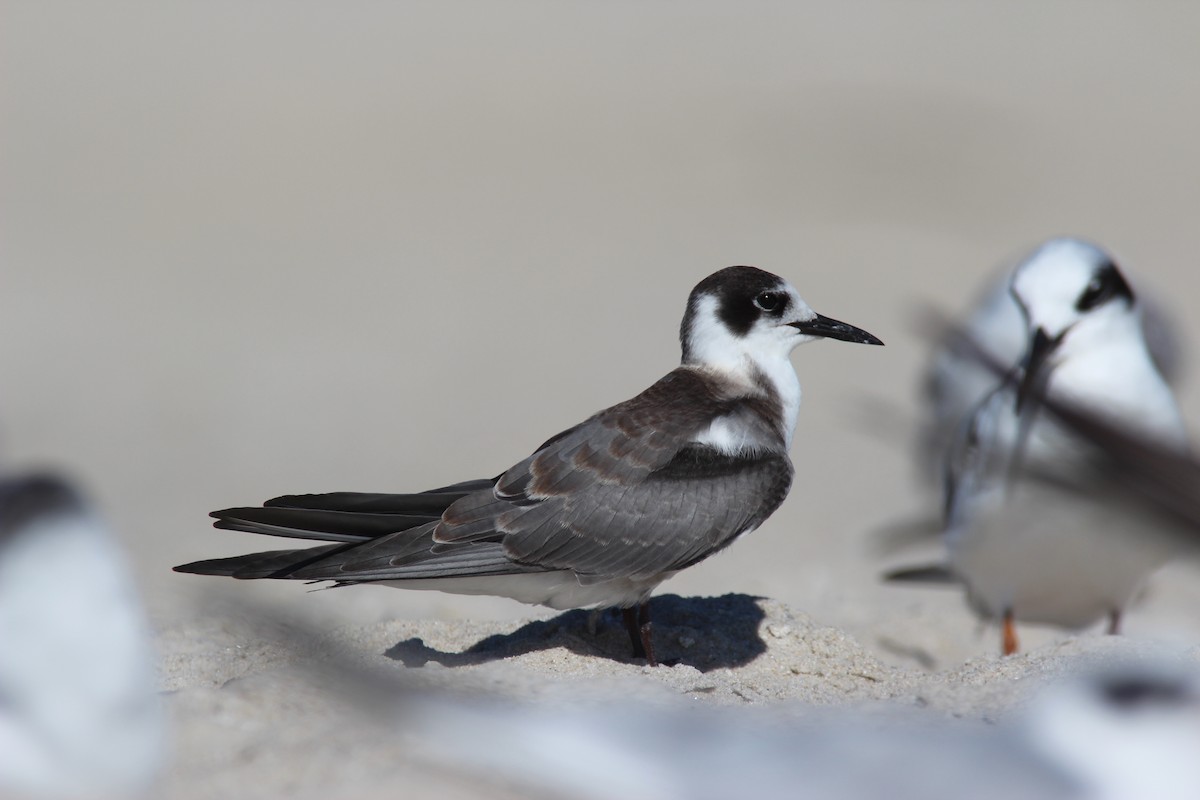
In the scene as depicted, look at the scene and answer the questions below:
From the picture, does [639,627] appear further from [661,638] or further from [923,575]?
[923,575]

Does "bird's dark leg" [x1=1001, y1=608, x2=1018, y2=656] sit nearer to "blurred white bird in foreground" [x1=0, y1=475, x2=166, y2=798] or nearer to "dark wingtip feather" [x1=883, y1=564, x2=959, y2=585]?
"dark wingtip feather" [x1=883, y1=564, x2=959, y2=585]

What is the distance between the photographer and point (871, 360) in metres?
11.9

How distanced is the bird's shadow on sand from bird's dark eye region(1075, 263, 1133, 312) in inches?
63.8

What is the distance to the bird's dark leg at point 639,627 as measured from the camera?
4.68 metres

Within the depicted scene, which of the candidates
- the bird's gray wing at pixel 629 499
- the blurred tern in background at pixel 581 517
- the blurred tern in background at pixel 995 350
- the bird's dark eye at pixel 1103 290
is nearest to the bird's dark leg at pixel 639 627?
the blurred tern in background at pixel 581 517

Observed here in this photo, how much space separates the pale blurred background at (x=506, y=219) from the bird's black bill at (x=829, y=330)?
1463 millimetres

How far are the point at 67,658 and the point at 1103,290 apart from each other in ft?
12.7

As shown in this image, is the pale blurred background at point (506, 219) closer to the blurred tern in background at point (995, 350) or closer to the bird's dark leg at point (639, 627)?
the blurred tern in background at point (995, 350)

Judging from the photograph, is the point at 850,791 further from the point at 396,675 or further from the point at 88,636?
the point at 88,636

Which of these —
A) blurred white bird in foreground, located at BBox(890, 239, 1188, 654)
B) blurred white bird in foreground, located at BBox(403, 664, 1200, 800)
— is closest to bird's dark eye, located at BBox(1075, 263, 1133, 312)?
blurred white bird in foreground, located at BBox(890, 239, 1188, 654)

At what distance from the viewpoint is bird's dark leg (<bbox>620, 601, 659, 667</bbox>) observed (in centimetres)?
468

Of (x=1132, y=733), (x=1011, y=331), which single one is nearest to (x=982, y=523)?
(x=1011, y=331)

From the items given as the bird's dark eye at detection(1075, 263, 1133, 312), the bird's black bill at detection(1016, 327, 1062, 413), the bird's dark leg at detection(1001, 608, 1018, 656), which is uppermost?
the bird's dark eye at detection(1075, 263, 1133, 312)

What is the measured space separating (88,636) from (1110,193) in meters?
15.0
